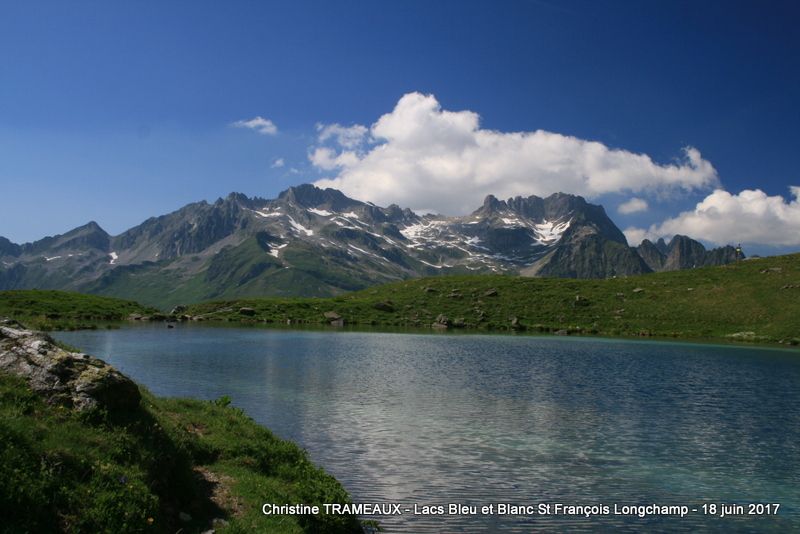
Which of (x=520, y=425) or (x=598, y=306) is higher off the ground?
(x=598, y=306)

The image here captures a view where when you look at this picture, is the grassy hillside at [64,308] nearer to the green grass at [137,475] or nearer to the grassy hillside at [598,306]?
the grassy hillside at [598,306]

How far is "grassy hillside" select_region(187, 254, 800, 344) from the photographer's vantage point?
5103 inches

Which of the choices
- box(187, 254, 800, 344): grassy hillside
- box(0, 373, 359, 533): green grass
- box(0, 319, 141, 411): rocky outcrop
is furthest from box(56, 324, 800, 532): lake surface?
box(187, 254, 800, 344): grassy hillside

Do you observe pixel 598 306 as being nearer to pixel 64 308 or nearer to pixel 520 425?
pixel 520 425

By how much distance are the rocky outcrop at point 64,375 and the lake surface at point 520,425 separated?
10.6 m

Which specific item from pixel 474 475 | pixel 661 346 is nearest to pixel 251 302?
pixel 661 346

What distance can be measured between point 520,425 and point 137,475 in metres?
26.2

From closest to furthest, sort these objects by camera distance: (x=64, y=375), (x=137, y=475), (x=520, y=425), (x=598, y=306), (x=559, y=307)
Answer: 1. (x=137, y=475)
2. (x=64, y=375)
3. (x=520, y=425)
4. (x=598, y=306)
5. (x=559, y=307)

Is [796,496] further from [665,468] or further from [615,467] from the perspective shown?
[615,467]

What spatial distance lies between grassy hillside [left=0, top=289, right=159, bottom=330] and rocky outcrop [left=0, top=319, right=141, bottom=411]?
84.0 m

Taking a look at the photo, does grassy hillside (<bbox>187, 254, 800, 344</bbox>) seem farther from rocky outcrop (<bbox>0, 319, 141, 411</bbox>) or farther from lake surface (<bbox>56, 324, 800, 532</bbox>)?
rocky outcrop (<bbox>0, 319, 141, 411</bbox>)

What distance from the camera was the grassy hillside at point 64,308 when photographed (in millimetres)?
99875

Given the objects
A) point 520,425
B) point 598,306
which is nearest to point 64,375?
point 520,425

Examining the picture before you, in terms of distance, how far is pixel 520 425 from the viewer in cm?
3531
